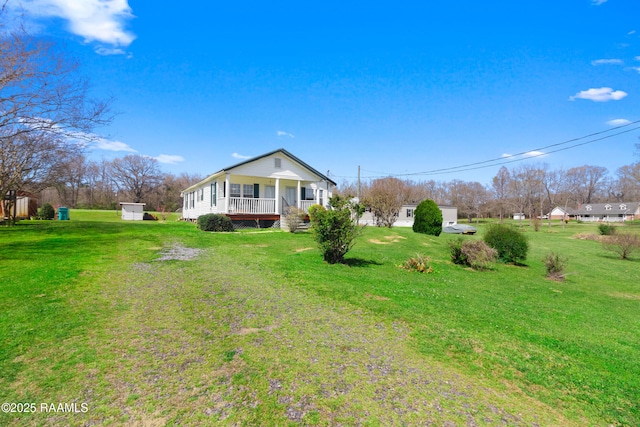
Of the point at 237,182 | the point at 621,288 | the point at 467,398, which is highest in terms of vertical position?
the point at 237,182

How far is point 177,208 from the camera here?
5538 cm

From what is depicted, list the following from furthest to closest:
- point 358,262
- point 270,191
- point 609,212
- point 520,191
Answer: point 609,212, point 520,191, point 270,191, point 358,262

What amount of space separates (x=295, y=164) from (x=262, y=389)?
20.8m

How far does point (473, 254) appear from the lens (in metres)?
11.7

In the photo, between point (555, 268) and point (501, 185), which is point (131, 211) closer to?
point (555, 268)

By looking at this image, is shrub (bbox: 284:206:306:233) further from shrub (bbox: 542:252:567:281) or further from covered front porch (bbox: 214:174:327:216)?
shrub (bbox: 542:252:567:281)

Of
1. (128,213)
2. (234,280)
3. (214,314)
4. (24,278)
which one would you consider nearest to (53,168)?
(128,213)

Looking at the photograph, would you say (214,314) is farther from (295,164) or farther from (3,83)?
(295,164)

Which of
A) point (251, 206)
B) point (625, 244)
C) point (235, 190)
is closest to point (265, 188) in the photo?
point (235, 190)

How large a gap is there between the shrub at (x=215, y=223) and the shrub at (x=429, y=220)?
1305 centimetres

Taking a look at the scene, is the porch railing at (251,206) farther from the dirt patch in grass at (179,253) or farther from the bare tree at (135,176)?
the bare tree at (135,176)

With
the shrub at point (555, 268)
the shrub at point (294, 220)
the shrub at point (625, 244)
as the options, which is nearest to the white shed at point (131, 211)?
the shrub at point (294, 220)

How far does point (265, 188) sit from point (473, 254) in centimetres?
1568

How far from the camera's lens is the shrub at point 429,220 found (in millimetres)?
21781
